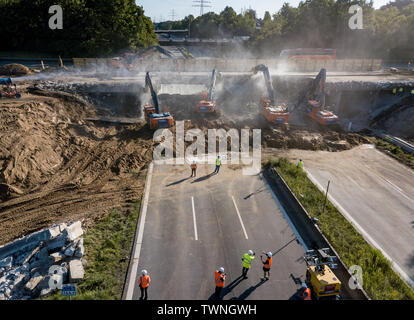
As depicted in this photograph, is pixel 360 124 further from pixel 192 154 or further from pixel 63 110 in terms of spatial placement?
pixel 63 110

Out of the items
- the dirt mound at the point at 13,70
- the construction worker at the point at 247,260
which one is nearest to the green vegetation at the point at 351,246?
the construction worker at the point at 247,260

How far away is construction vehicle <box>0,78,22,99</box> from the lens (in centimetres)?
2909

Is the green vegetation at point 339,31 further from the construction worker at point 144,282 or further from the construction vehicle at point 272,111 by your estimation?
the construction worker at point 144,282

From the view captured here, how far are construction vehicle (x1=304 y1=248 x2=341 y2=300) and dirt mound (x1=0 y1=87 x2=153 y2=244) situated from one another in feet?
34.5

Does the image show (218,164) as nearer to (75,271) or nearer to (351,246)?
(351,246)

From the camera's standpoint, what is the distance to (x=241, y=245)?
14.6m

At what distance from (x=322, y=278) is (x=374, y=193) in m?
11.0

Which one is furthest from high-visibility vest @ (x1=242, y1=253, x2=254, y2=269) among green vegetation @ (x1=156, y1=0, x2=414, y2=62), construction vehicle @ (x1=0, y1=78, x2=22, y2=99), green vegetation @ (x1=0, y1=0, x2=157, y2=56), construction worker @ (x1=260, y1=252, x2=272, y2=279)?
green vegetation @ (x1=156, y1=0, x2=414, y2=62)

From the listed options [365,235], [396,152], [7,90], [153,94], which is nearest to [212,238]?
[365,235]

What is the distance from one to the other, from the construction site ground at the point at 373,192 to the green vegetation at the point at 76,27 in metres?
38.8

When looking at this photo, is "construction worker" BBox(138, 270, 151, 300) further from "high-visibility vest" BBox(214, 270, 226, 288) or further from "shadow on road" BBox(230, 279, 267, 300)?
"shadow on road" BBox(230, 279, 267, 300)

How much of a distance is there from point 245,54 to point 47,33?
51328 millimetres

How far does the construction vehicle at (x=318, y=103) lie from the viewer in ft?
102

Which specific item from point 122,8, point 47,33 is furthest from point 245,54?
point 47,33
